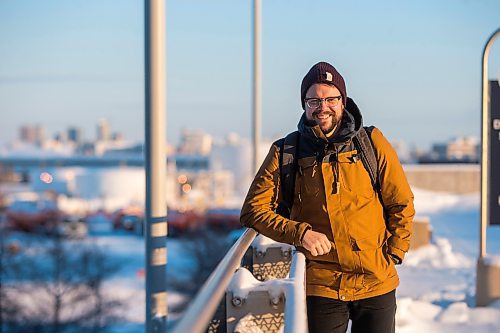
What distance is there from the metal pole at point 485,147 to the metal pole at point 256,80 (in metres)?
5.11

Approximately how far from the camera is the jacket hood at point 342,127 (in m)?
3.04

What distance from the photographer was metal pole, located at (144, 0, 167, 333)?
4.07 metres

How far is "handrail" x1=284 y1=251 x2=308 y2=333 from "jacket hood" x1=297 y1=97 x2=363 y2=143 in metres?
0.49

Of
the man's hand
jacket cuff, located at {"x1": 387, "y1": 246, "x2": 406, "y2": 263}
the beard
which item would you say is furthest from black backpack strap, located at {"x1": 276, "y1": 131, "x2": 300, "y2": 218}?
jacket cuff, located at {"x1": 387, "y1": 246, "x2": 406, "y2": 263}

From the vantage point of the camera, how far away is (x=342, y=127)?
311 centimetres

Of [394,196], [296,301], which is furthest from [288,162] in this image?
[296,301]

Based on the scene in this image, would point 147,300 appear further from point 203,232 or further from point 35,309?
point 203,232

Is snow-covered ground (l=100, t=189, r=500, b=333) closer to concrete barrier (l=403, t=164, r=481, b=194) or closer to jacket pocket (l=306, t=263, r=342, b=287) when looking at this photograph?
jacket pocket (l=306, t=263, r=342, b=287)

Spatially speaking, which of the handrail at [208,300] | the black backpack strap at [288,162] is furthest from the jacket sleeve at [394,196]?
the handrail at [208,300]

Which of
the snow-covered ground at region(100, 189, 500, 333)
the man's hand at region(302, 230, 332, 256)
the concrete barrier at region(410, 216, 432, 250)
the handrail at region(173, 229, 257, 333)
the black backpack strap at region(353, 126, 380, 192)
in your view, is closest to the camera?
the handrail at region(173, 229, 257, 333)

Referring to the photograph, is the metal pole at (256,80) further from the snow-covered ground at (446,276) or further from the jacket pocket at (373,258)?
the jacket pocket at (373,258)

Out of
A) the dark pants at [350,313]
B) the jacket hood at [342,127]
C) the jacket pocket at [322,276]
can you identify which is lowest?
the dark pants at [350,313]

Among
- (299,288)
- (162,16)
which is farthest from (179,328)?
(162,16)

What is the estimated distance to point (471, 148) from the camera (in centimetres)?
12825
